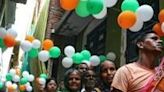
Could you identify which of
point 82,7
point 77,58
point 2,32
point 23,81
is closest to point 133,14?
point 82,7

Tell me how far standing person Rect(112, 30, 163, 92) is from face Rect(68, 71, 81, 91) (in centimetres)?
162

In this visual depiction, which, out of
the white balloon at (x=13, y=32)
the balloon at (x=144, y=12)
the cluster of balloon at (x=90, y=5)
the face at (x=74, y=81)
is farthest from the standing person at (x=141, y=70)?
the white balloon at (x=13, y=32)

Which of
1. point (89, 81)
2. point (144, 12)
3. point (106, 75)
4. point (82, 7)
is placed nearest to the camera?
point (144, 12)

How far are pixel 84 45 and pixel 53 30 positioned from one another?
1.50 m

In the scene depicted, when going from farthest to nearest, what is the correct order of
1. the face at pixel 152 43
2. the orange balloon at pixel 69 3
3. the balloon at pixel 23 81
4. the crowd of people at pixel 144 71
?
1. the balloon at pixel 23 81
2. the orange balloon at pixel 69 3
3. the face at pixel 152 43
4. the crowd of people at pixel 144 71

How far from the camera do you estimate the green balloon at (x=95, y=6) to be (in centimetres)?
495

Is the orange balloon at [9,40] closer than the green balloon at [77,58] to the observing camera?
Yes

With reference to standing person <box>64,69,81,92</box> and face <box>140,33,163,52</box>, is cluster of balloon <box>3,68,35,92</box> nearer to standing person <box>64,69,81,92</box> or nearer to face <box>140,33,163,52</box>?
standing person <box>64,69,81,92</box>

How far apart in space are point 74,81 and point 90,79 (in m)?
0.22

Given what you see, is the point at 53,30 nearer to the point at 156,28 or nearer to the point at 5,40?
the point at 5,40

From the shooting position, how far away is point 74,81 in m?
5.18

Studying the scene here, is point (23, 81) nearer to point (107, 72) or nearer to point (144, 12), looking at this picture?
point (107, 72)

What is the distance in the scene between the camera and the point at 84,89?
5.20 m

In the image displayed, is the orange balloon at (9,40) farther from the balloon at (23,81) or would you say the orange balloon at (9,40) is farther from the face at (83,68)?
the balloon at (23,81)
